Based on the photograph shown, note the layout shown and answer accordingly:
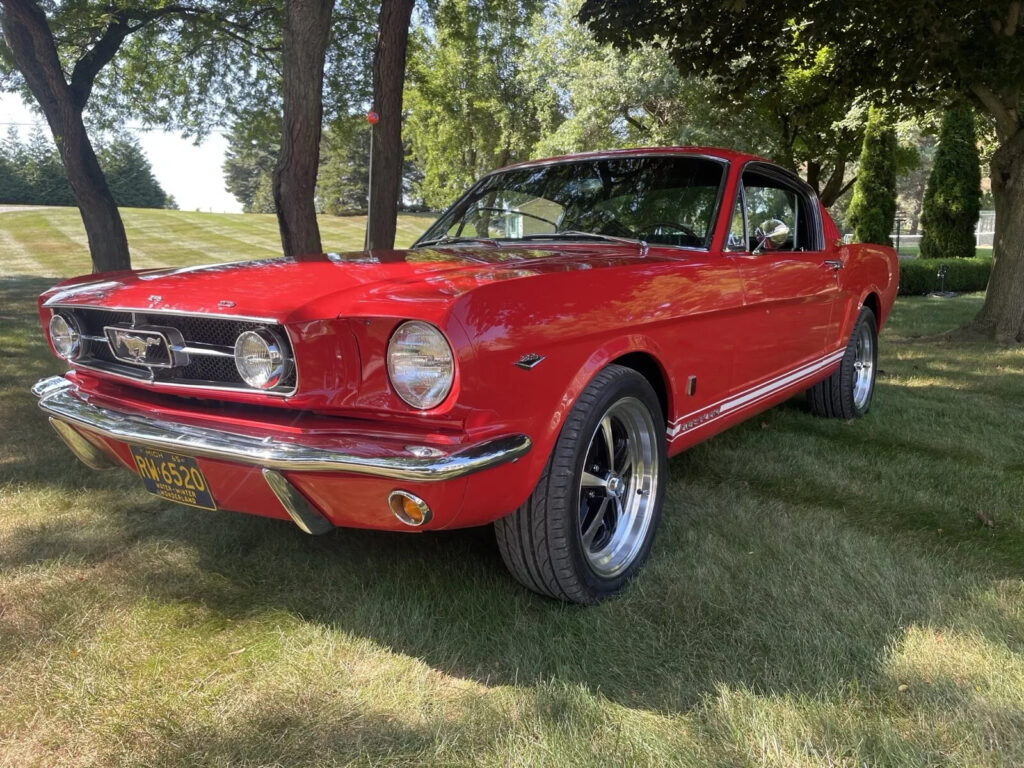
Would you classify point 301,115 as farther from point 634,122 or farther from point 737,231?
point 634,122

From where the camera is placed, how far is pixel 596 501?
2.54 metres

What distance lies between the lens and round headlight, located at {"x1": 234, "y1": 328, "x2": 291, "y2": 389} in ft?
6.31

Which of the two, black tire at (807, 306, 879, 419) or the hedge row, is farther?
the hedge row

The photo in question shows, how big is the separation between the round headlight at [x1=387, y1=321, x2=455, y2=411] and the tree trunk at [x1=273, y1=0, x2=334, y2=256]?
3915 millimetres

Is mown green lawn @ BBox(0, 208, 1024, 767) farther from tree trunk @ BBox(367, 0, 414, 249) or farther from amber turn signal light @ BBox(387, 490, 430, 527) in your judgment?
tree trunk @ BBox(367, 0, 414, 249)

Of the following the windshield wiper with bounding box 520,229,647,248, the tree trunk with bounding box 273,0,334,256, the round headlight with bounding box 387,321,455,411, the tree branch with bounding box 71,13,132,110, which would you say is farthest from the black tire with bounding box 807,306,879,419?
the tree branch with bounding box 71,13,132,110

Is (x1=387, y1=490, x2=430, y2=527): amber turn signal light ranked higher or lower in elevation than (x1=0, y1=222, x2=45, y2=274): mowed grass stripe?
lower

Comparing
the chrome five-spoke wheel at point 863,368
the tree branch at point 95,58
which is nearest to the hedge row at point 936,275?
the chrome five-spoke wheel at point 863,368

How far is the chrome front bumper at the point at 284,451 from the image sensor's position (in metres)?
1.70

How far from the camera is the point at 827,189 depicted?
17703 mm

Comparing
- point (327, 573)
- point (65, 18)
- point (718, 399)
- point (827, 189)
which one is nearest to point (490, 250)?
point (718, 399)

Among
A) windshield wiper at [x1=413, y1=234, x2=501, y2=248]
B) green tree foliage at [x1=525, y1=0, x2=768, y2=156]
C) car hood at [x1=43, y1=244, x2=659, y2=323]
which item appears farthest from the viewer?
green tree foliage at [x1=525, y1=0, x2=768, y2=156]

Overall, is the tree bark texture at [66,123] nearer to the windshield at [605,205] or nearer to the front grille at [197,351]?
the windshield at [605,205]

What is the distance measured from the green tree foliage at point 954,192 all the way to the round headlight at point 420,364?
Result: 18.9 meters
